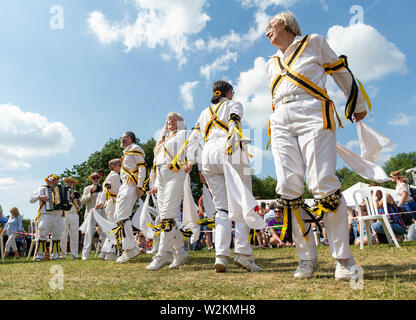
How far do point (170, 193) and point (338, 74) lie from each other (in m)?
2.77

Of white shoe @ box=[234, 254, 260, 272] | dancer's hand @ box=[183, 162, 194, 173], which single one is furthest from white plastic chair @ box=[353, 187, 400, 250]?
dancer's hand @ box=[183, 162, 194, 173]

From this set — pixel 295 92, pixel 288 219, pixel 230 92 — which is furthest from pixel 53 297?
pixel 230 92

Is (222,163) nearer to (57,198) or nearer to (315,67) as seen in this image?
(315,67)

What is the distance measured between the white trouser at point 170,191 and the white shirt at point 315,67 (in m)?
2.17

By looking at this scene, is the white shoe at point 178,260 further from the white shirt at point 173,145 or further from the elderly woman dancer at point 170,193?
the white shirt at point 173,145

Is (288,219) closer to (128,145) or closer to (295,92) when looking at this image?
(295,92)

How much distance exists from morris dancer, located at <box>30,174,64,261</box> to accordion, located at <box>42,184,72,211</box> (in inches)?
3.2

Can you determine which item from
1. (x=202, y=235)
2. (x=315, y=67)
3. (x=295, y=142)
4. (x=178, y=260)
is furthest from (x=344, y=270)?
(x=202, y=235)

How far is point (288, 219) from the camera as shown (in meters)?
3.06

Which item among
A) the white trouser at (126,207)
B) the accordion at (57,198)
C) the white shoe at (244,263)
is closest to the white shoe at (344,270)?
the white shoe at (244,263)

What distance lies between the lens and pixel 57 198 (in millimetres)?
9547

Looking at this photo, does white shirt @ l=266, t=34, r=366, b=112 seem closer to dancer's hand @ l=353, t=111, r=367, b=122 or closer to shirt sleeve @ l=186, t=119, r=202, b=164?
dancer's hand @ l=353, t=111, r=367, b=122

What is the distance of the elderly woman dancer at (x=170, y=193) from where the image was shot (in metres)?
4.85
